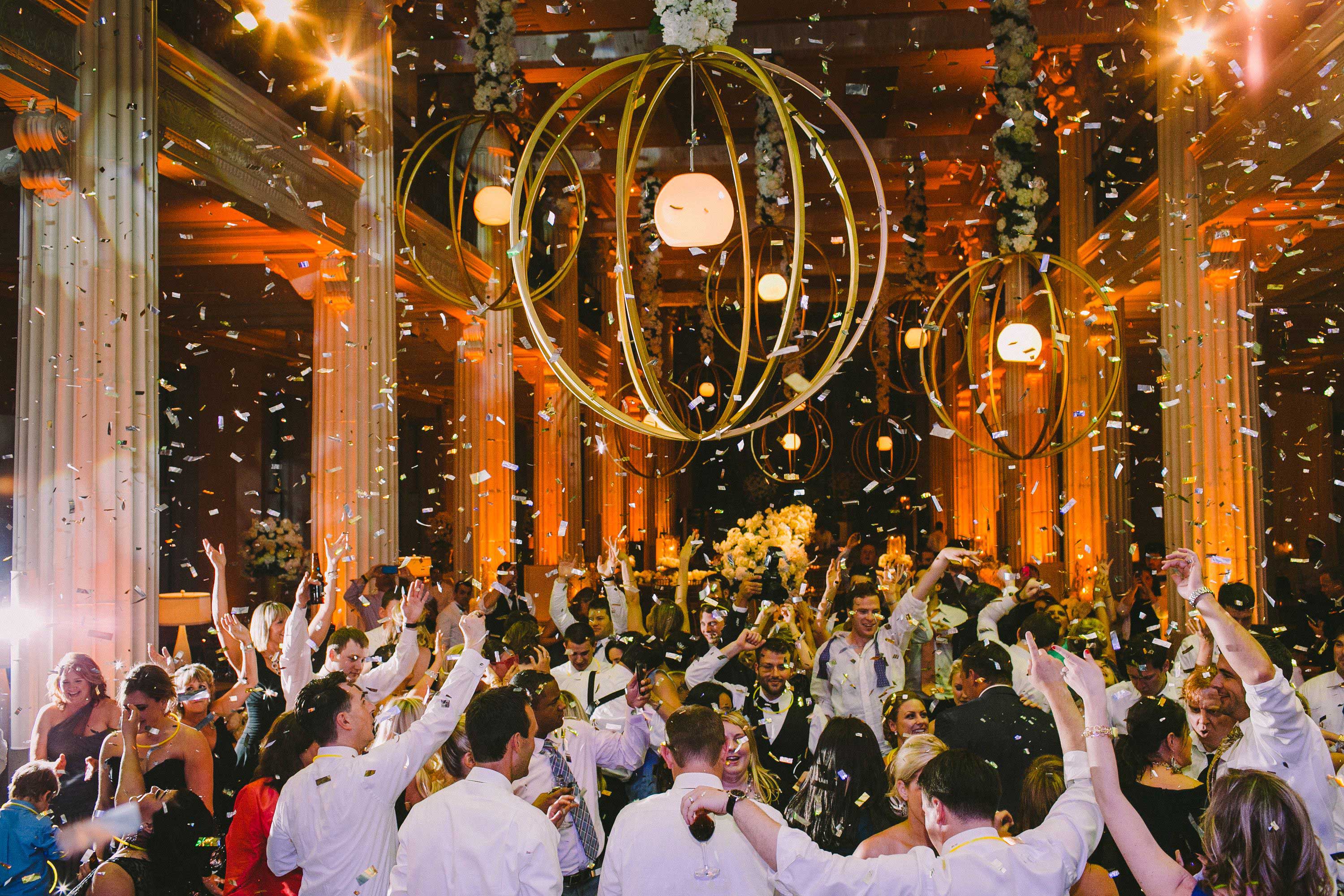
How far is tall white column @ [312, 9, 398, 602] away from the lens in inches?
341

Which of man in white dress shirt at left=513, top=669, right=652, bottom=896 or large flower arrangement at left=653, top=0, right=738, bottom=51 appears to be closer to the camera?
large flower arrangement at left=653, top=0, right=738, bottom=51

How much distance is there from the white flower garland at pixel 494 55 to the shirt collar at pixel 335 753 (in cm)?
427

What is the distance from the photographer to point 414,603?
439cm

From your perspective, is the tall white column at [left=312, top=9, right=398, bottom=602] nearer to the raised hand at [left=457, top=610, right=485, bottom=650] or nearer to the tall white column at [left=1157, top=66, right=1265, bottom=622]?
the raised hand at [left=457, top=610, right=485, bottom=650]

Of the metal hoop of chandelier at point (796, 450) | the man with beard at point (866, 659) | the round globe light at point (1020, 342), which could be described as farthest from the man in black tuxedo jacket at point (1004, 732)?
the metal hoop of chandelier at point (796, 450)

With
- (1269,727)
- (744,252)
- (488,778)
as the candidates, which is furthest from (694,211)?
(1269,727)

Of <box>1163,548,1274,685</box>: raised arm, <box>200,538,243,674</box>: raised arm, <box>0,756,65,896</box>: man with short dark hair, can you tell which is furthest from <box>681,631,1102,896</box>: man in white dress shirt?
<box>200,538,243,674</box>: raised arm

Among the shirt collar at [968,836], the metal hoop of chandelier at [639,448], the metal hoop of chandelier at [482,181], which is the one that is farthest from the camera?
the metal hoop of chandelier at [639,448]

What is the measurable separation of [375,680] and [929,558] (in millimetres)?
10603

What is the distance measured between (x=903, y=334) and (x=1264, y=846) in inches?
633

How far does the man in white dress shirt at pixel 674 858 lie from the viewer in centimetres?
275

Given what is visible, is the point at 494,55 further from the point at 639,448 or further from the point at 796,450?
the point at 796,450

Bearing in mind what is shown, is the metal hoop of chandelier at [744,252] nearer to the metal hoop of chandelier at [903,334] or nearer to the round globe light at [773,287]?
the round globe light at [773,287]

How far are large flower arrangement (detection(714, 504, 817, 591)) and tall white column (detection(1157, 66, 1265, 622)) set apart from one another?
11.6 feet
